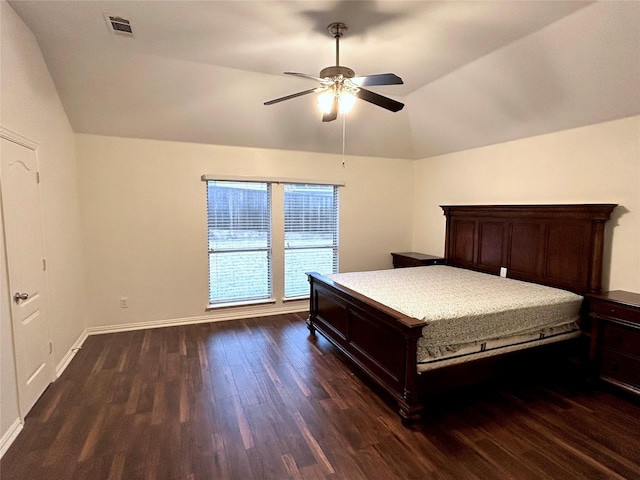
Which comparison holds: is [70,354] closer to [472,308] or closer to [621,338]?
[472,308]

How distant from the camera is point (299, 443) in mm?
2242

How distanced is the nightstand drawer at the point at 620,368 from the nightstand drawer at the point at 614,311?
0.32 meters

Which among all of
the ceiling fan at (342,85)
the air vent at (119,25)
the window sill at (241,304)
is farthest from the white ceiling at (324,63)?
the window sill at (241,304)

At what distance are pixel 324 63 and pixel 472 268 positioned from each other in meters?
3.25

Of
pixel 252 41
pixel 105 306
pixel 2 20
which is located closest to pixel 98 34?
pixel 2 20

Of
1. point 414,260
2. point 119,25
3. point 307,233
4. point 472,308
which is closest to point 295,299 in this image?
point 307,233

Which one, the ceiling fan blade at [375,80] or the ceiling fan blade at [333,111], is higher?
the ceiling fan blade at [375,80]

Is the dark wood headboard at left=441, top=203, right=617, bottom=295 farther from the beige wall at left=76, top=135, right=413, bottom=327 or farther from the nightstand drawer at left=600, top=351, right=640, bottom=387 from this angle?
the beige wall at left=76, top=135, right=413, bottom=327

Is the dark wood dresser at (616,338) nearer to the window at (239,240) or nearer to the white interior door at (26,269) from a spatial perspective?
the window at (239,240)

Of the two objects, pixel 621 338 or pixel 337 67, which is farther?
pixel 621 338

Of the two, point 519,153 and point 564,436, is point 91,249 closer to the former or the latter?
point 564,436

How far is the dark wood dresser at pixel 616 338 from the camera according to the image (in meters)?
2.71

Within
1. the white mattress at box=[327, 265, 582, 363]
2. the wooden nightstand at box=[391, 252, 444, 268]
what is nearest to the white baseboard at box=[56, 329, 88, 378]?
the white mattress at box=[327, 265, 582, 363]

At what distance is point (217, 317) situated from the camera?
4734 millimetres
